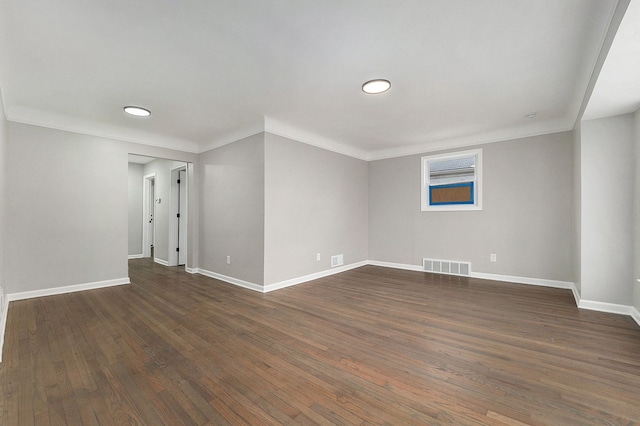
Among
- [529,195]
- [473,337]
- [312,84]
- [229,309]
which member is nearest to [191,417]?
[229,309]

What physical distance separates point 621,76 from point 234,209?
4.66 metres

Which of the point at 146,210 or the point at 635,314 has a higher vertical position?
the point at 146,210

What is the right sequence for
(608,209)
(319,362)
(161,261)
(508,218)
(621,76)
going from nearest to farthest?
(319,362) < (621,76) < (608,209) < (508,218) < (161,261)

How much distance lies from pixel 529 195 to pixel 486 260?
1.25 m

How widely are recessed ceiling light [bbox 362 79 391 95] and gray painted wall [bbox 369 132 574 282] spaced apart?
2777mm

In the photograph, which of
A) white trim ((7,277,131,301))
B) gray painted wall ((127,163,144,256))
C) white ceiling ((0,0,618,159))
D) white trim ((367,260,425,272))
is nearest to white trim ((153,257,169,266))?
gray painted wall ((127,163,144,256))

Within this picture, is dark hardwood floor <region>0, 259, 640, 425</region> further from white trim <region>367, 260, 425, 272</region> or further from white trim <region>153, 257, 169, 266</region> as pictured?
white trim <region>153, 257, 169, 266</region>

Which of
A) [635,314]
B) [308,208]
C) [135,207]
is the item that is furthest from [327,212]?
[135,207]

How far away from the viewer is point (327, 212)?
5031 mm

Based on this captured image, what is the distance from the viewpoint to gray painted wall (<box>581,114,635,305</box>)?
9.69ft

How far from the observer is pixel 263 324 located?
2756 mm

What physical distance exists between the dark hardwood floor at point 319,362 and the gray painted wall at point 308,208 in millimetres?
950

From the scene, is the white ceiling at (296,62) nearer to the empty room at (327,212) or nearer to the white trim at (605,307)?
the empty room at (327,212)

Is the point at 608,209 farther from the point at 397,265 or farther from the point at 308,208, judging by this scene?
the point at 308,208
